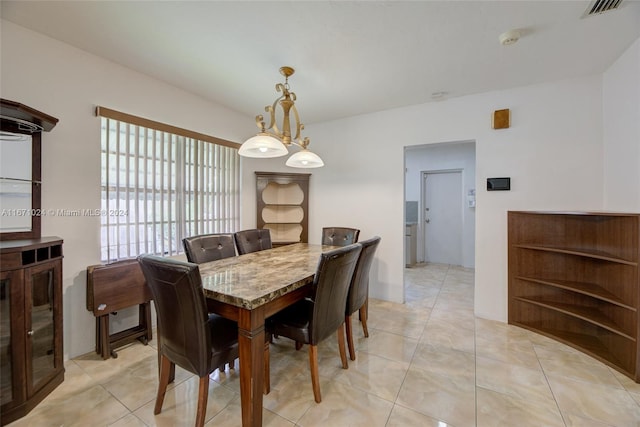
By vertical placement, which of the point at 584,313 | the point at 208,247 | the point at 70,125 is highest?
the point at 70,125

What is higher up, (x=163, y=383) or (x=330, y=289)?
(x=330, y=289)

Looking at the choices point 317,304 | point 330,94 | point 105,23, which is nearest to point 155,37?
point 105,23

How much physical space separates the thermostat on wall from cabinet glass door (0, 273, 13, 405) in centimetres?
397

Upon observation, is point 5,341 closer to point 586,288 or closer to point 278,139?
point 278,139

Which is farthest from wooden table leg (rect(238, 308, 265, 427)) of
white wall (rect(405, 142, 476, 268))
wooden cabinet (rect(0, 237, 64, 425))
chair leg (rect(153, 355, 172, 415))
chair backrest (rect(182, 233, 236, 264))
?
white wall (rect(405, 142, 476, 268))

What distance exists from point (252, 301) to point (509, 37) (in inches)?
98.8

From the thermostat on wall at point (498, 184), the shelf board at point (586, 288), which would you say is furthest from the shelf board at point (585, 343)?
the thermostat on wall at point (498, 184)

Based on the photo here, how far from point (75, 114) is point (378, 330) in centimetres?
333

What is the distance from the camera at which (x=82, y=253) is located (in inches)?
84.7

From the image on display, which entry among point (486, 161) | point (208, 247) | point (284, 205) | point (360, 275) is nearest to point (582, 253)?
point (486, 161)

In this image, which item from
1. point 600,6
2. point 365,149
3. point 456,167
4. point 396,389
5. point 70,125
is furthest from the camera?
point 456,167

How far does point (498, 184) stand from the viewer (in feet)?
9.16

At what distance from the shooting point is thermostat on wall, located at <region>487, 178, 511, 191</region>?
2.76m

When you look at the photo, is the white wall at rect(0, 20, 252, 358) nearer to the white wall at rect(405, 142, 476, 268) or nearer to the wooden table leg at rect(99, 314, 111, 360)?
the wooden table leg at rect(99, 314, 111, 360)
